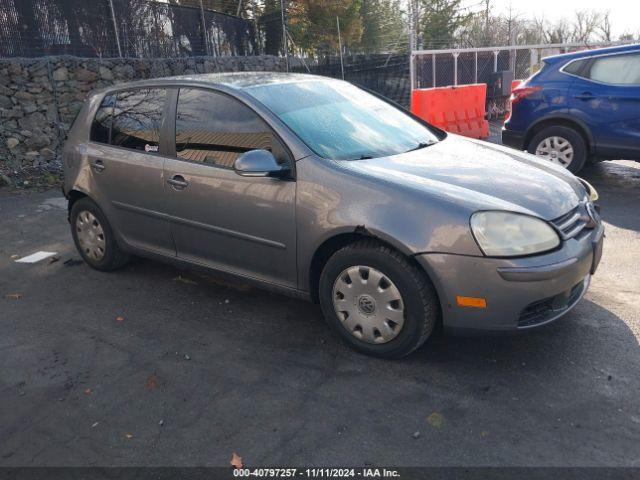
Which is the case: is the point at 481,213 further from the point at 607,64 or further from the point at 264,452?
the point at 607,64

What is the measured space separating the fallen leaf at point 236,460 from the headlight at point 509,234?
1593 mm

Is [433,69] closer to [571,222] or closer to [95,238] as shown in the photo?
[95,238]

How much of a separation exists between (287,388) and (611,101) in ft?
19.8

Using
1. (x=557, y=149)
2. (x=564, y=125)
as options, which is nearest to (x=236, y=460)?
(x=557, y=149)

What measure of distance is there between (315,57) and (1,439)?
50.8ft

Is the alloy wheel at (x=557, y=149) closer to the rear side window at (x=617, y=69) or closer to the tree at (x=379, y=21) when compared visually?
the rear side window at (x=617, y=69)

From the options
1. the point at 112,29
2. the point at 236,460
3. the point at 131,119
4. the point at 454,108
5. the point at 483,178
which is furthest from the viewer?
the point at 112,29

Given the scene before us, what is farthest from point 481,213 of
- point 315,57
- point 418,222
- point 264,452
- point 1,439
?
point 315,57

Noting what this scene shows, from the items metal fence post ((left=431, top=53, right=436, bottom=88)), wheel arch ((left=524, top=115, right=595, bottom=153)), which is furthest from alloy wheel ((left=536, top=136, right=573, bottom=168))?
metal fence post ((left=431, top=53, right=436, bottom=88))

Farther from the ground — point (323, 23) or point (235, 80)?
point (323, 23)

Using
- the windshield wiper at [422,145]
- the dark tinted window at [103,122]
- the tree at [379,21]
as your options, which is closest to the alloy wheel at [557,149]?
the windshield wiper at [422,145]

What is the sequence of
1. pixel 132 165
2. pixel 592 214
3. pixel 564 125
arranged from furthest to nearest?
pixel 564 125 → pixel 132 165 → pixel 592 214

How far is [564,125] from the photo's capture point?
754 cm

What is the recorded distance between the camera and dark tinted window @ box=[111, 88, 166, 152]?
4.31m
